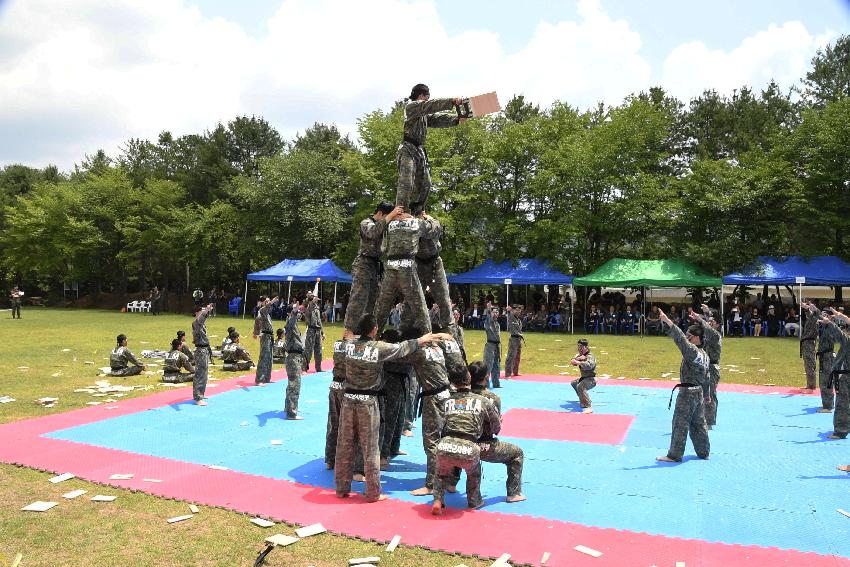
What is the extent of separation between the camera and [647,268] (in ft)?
104

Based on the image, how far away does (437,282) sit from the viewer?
9453 millimetres

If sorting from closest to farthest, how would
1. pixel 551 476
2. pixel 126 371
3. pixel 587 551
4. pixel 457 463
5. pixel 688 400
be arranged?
pixel 587 551, pixel 457 463, pixel 551 476, pixel 688 400, pixel 126 371

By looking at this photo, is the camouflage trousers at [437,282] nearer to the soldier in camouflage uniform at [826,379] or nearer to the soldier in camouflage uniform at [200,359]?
the soldier in camouflage uniform at [200,359]

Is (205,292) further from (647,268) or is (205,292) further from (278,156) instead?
(647,268)

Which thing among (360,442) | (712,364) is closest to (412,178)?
(360,442)

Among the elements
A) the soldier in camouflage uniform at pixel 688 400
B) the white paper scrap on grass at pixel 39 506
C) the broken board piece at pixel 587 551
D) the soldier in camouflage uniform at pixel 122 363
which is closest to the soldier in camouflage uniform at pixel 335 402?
the white paper scrap on grass at pixel 39 506

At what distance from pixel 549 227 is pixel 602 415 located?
24.4 m

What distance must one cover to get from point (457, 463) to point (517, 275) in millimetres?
27718

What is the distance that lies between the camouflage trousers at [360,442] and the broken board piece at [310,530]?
0.97 meters

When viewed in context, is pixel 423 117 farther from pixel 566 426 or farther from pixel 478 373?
pixel 566 426

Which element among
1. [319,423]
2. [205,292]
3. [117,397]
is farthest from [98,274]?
[319,423]

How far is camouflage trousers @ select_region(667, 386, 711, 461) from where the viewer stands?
9.07 meters

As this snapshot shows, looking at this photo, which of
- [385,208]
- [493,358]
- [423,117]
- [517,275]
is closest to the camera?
[423,117]

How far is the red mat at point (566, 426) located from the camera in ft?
35.7
